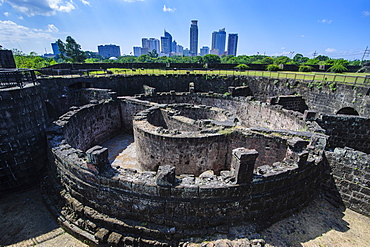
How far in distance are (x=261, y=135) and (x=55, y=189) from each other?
1153 cm

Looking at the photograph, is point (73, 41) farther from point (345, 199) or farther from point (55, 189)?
point (345, 199)

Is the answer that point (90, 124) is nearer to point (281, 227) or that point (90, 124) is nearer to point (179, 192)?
point (179, 192)

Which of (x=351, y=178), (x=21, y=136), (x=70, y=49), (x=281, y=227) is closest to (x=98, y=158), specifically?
(x=21, y=136)

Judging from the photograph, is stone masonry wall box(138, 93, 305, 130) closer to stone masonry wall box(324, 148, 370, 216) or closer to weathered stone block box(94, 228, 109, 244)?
stone masonry wall box(324, 148, 370, 216)

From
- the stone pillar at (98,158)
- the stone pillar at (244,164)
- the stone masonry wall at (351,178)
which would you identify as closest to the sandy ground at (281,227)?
the stone masonry wall at (351,178)

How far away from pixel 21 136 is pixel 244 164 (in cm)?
1128

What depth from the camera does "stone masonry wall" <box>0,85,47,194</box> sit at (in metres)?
9.54

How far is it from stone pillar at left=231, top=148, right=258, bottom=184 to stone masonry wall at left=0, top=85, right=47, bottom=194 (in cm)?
1088

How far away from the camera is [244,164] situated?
278 inches

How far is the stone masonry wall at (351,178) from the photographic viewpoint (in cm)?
893

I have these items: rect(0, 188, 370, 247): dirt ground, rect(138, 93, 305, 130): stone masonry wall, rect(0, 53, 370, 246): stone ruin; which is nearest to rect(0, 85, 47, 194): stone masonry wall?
rect(0, 53, 370, 246): stone ruin

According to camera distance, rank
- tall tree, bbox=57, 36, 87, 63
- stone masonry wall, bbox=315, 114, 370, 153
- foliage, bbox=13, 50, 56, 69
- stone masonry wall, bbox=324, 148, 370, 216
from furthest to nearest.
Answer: tall tree, bbox=57, 36, 87, 63 < foliage, bbox=13, 50, 56, 69 < stone masonry wall, bbox=315, 114, 370, 153 < stone masonry wall, bbox=324, 148, 370, 216

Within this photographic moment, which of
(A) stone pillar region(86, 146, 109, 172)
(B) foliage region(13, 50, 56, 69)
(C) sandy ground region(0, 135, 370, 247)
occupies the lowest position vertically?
(C) sandy ground region(0, 135, 370, 247)

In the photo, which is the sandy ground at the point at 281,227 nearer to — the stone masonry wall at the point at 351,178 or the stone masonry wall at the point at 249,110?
the stone masonry wall at the point at 351,178
